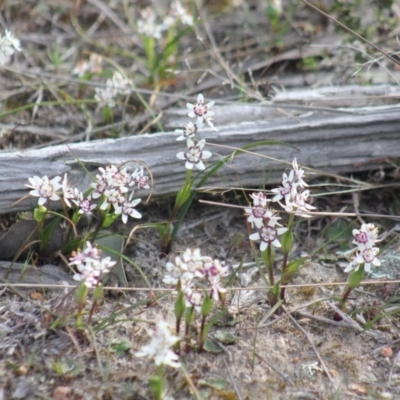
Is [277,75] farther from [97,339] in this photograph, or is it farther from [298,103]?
[97,339]

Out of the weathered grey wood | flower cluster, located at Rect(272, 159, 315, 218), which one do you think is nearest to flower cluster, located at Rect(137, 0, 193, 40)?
the weathered grey wood

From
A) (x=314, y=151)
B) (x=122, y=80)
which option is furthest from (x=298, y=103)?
(x=122, y=80)

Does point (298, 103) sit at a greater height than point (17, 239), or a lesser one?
greater

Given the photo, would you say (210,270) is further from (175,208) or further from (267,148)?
(267,148)

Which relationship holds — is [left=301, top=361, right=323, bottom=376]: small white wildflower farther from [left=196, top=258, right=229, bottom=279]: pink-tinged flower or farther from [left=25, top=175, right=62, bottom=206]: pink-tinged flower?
[left=25, top=175, right=62, bottom=206]: pink-tinged flower

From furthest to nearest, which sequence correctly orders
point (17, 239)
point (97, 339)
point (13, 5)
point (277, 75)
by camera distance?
point (13, 5), point (277, 75), point (17, 239), point (97, 339)

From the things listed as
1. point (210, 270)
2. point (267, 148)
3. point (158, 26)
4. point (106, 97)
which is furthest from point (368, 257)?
point (158, 26)

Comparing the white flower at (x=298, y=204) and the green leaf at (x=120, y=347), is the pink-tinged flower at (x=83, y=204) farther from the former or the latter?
the white flower at (x=298, y=204)

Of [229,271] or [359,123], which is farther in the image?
[359,123]
